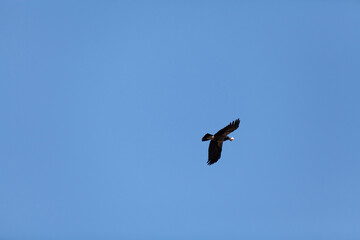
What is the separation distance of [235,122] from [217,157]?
15.3 feet

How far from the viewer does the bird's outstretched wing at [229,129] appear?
32.6 metres

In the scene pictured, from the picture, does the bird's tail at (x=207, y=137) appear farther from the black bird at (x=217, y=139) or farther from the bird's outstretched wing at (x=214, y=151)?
the bird's outstretched wing at (x=214, y=151)

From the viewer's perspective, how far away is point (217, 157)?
118 feet

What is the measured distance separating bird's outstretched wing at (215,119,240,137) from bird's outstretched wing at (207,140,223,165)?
1.43 metres

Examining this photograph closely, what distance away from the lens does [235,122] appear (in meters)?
32.6

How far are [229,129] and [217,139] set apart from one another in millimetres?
1944

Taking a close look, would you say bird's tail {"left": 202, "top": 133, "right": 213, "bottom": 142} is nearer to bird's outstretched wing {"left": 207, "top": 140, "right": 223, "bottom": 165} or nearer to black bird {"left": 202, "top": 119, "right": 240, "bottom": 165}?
black bird {"left": 202, "top": 119, "right": 240, "bottom": 165}

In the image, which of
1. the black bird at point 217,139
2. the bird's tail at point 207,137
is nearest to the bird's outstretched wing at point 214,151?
the black bird at point 217,139

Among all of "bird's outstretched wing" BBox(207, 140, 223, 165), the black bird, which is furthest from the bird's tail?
"bird's outstretched wing" BBox(207, 140, 223, 165)

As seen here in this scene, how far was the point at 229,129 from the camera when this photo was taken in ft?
108

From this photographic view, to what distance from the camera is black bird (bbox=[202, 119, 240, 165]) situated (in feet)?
107

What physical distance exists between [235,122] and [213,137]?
8.30 feet

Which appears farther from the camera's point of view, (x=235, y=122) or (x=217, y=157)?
(x=217, y=157)

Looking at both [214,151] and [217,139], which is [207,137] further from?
[214,151]
